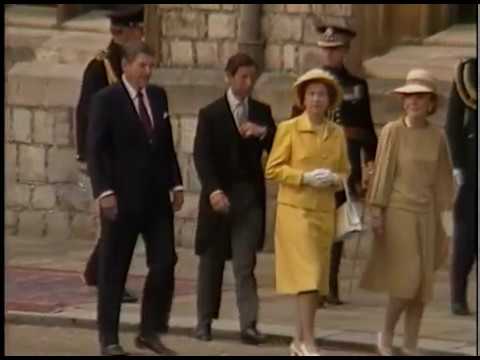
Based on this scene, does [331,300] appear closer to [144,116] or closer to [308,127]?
[308,127]

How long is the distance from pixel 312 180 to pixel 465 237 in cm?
220

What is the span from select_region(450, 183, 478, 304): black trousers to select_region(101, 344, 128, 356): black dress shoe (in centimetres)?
266

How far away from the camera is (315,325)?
13.0 metres

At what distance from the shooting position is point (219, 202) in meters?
12.3

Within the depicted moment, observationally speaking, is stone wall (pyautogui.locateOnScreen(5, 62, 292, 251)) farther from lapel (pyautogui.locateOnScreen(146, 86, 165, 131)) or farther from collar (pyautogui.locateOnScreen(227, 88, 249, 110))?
lapel (pyautogui.locateOnScreen(146, 86, 165, 131))

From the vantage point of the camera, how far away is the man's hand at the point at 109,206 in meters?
11.9

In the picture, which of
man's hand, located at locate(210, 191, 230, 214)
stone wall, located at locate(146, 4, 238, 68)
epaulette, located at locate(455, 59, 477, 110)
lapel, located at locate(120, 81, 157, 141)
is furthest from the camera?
stone wall, located at locate(146, 4, 238, 68)

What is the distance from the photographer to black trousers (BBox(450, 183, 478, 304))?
13.7 m

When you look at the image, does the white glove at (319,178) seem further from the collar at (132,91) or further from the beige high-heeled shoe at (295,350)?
the collar at (132,91)

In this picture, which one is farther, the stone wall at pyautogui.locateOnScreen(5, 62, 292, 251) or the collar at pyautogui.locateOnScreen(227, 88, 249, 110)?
the stone wall at pyautogui.locateOnScreen(5, 62, 292, 251)

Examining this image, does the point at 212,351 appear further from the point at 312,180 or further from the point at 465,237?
the point at 465,237

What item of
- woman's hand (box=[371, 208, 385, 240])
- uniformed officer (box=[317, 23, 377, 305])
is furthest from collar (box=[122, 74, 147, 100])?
uniformed officer (box=[317, 23, 377, 305])

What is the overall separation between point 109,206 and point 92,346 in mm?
1001

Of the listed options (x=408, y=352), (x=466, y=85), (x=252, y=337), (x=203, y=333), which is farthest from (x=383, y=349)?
(x=466, y=85)
